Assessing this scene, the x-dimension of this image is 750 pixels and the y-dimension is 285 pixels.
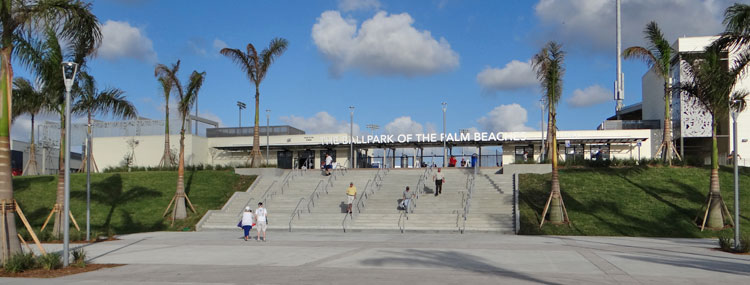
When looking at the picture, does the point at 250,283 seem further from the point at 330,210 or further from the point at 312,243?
the point at 330,210

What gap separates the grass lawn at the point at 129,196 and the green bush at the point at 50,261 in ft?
37.6

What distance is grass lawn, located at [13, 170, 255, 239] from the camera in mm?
25750

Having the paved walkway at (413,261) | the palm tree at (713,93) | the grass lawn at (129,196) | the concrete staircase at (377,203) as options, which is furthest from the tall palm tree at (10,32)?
the palm tree at (713,93)

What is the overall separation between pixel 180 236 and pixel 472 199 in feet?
43.2

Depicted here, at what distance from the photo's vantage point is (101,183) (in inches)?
1245

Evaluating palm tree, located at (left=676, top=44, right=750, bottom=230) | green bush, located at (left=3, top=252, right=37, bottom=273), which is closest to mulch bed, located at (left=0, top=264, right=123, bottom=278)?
green bush, located at (left=3, top=252, right=37, bottom=273)

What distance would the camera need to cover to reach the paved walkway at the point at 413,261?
10.8 m

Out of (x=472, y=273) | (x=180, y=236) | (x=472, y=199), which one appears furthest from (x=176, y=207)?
(x=472, y=273)

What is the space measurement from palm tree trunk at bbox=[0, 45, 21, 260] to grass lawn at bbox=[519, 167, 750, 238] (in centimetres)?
1715

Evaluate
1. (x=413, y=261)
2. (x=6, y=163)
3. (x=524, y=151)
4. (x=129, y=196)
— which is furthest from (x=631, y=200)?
(x=129, y=196)

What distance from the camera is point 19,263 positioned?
38.0 ft

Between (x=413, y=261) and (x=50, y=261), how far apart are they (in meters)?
7.75

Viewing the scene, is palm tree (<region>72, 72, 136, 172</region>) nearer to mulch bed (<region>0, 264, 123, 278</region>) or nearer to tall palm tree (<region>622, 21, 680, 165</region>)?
mulch bed (<region>0, 264, 123, 278</region>)

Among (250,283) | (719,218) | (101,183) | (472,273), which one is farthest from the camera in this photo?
(101,183)
